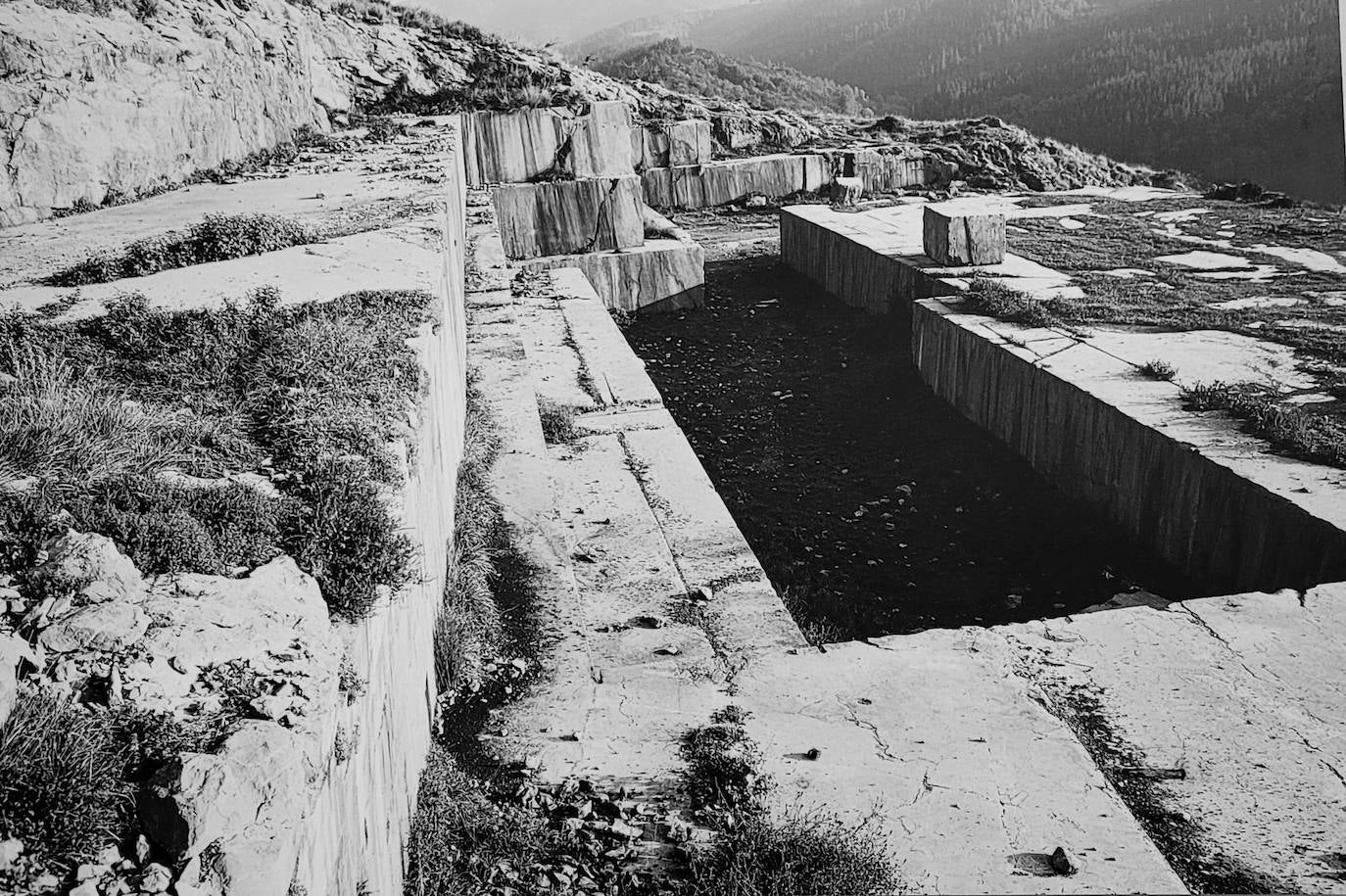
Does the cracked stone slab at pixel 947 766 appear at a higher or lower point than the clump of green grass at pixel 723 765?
lower

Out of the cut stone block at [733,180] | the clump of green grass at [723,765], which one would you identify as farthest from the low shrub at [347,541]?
the cut stone block at [733,180]

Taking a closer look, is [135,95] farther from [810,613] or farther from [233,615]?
[233,615]

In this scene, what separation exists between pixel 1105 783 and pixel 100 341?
3.56 m

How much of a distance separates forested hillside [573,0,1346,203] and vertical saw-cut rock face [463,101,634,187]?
24.5 meters

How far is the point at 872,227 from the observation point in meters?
11.6

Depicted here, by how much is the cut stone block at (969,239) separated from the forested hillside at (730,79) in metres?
24.9

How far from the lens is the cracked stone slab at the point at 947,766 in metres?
2.38

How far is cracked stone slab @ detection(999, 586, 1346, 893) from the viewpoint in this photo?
8.45 ft

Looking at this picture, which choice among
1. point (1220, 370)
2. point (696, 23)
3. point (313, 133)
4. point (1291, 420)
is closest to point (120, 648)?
point (1291, 420)

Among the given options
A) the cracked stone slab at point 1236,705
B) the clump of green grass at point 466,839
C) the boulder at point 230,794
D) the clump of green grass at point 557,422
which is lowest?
the cracked stone slab at point 1236,705

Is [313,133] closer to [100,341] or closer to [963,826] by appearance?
[100,341]

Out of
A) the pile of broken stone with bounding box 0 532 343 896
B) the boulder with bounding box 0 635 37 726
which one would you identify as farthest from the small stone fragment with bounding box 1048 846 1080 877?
the boulder with bounding box 0 635 37 726

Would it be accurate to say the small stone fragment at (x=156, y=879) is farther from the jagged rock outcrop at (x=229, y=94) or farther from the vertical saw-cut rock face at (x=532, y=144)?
the vertical saw-cut rock face at (x=532, y=144)

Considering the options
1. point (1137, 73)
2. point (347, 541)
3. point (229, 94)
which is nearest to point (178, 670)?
point (347, 541)
